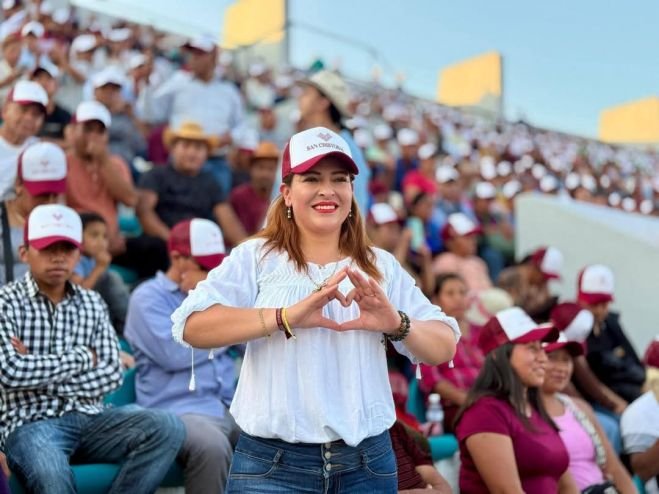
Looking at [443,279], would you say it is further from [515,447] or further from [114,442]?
[114,442]

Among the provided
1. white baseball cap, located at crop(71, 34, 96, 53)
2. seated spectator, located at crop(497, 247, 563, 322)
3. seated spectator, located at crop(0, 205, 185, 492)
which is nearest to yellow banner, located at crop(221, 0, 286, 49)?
white baseball cap, located at crop(71, 34, 96, 53)

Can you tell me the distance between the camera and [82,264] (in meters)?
4.80

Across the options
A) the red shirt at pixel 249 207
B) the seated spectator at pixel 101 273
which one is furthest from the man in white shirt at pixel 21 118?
the red shirt at pixel 249 207

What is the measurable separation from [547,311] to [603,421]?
3.61 feet

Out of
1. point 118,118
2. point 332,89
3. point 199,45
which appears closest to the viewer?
point 332,89

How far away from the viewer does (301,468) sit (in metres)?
2.11

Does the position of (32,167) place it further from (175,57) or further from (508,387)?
(175,57)

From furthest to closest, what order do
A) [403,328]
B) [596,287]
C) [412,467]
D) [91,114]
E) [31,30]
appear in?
[31,30], [596,287], [91,114], [412,467], [403,328]

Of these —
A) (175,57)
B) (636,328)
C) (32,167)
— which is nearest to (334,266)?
(32,167)

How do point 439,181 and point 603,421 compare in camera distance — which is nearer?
point 603,421

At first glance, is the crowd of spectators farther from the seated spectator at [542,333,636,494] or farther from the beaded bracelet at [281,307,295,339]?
the beaded bracelet at [281,307,295,339]

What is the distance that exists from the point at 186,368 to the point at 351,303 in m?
1.92

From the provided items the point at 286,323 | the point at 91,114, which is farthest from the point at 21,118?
the point at 286,323

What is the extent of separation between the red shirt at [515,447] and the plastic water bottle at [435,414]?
3.37 feet
